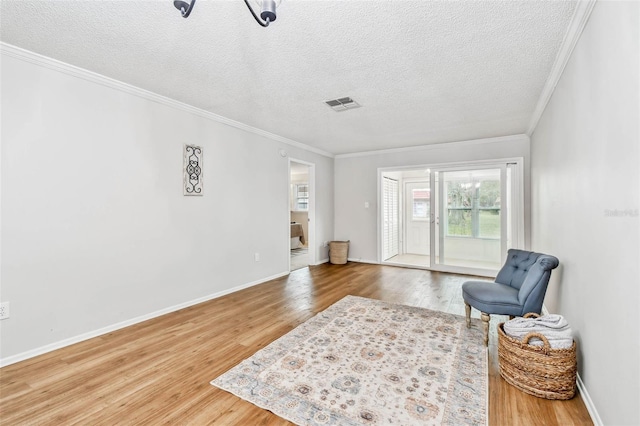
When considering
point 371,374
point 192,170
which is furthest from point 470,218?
point 192,170

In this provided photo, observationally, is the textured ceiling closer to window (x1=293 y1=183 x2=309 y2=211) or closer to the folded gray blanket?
the folded gray blanket

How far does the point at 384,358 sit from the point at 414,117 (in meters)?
2.99

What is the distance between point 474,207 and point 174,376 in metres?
4.98

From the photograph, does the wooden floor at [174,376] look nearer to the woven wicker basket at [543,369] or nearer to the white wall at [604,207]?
the woven wicker basket at [543,369]

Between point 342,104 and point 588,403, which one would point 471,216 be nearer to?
point 342,104

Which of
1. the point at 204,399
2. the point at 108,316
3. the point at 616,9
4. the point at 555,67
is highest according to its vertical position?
the point at 555,67

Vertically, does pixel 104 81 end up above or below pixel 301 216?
above

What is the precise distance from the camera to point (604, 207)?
150 cm

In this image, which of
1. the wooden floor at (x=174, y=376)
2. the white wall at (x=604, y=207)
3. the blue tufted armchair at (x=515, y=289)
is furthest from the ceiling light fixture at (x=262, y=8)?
the blue tufted armchair at (x=515, y=289)

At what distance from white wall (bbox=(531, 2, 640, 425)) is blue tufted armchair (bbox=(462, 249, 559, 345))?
0.17 metres

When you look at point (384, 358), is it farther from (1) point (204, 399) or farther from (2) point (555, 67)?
(2) point (555, 67)

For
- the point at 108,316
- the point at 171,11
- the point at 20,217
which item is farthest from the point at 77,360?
the point at 171,11

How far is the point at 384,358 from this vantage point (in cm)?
226

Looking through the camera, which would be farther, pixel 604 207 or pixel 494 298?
pixel 494 298
